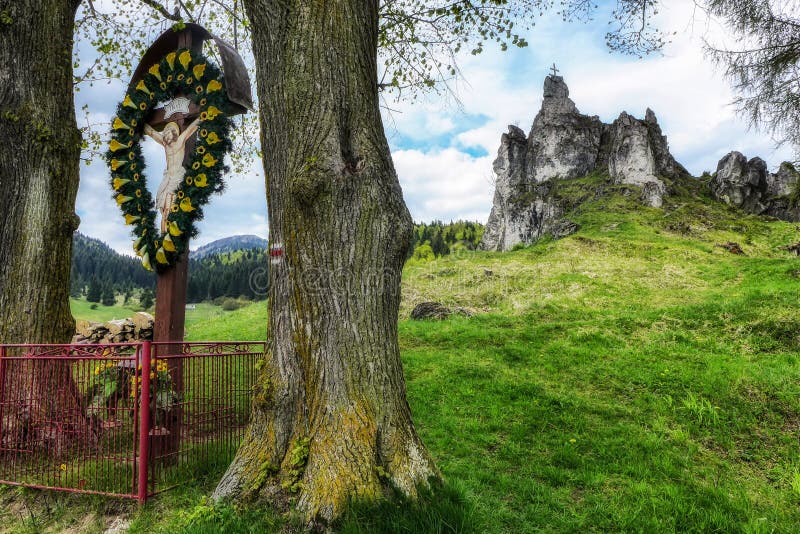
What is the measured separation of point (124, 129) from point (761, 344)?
461 inches

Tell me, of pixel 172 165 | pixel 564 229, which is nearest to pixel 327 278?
pixel 172 165

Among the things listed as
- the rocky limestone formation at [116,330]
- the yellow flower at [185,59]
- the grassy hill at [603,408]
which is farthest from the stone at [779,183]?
the yellow flower at [185,59]

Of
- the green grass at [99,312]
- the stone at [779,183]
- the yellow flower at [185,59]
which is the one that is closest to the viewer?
the yellow flower at [185,59]

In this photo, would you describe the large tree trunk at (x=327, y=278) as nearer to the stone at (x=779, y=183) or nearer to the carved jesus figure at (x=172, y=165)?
the carved jesus figure at (x=172, y=165)

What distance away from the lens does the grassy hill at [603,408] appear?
3.94 metres

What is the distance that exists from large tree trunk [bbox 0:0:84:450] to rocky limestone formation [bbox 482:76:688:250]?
101 ft

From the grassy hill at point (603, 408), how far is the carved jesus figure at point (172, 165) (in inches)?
132

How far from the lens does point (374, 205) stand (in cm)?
368

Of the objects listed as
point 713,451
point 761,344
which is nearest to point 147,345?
point 713,451

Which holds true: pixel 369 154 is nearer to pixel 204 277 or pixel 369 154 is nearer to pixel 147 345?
pixel 147 345

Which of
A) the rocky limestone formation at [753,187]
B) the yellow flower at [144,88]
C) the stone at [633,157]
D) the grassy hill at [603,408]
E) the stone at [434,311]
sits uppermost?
the stone at [633,157]

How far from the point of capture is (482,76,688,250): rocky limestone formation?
1546 inches

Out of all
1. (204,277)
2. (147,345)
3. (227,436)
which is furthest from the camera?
(204,277)

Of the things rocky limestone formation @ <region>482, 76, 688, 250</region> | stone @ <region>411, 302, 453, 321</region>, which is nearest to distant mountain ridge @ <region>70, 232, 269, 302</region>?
stone @ <region>411, 302, 453, 321</region>
